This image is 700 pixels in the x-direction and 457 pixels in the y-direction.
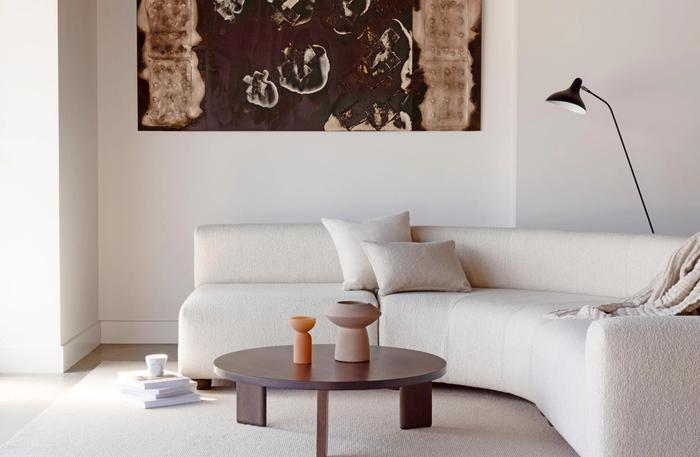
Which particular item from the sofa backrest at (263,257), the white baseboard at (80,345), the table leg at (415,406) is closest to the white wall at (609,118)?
the sofa backrest at (263,257)

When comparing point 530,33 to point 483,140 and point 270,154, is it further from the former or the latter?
point 270,154

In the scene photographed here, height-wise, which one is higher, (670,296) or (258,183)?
(258,183)

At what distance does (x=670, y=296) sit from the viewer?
13.5ft

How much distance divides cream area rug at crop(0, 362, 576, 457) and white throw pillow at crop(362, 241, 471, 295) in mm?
592

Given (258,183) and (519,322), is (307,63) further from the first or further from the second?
(519,322)

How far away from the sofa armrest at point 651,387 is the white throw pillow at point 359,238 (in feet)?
7.40

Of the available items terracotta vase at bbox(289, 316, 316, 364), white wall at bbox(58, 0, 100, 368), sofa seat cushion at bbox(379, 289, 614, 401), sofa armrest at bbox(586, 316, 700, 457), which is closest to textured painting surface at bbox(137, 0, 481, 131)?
white wall at bbox(58, 0, 100, 368)

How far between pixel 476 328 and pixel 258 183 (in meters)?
2.05

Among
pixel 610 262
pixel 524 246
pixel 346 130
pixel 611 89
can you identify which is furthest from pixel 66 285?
pixel 611 89

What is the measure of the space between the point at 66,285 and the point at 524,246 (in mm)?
2492

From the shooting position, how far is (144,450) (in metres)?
3.69

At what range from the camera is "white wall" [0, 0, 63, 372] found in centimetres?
524

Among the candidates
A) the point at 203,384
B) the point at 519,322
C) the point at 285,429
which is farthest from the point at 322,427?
the point at 203,384

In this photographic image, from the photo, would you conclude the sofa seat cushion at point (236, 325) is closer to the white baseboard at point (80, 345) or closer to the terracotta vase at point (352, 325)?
the white baseboard at point (80, 345)
